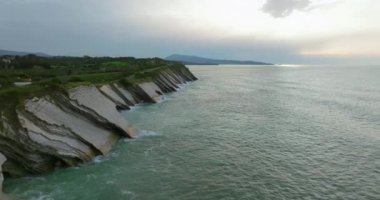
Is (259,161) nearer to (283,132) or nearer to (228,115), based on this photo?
(283,132)

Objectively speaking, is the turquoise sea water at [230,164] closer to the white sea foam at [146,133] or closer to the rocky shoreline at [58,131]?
the white sea foam at [146,133]

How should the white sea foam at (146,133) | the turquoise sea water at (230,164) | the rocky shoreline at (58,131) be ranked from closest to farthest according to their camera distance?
the turquoise sea water at (230,164), the rocky shoreline at (58,131), the white sea foam at (146,133)

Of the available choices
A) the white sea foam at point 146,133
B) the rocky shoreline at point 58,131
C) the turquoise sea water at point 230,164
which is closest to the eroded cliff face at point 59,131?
the rocky shoreline at point 58,131

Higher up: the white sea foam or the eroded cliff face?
the eroded cliff face

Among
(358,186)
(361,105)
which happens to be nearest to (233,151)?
(358,186)

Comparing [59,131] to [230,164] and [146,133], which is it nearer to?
[146,133]

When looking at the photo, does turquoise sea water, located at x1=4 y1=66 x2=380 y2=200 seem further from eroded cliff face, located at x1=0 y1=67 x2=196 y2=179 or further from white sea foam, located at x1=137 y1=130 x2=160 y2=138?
eroded cliff face, located at x1=0 y1=67 x2=196 y2=179

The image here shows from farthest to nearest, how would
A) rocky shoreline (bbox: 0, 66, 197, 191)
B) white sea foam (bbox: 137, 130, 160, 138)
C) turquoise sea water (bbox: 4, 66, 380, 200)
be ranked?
1. white sea foam (bbox: 137, 130, 160, 138)
2. rocky shoreline (bbox: 0, 66, 197, 191)
3. turquoise sea water (bbox: 4, 66, 380, 200)

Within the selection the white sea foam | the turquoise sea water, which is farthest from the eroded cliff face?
the turquoise sea water
